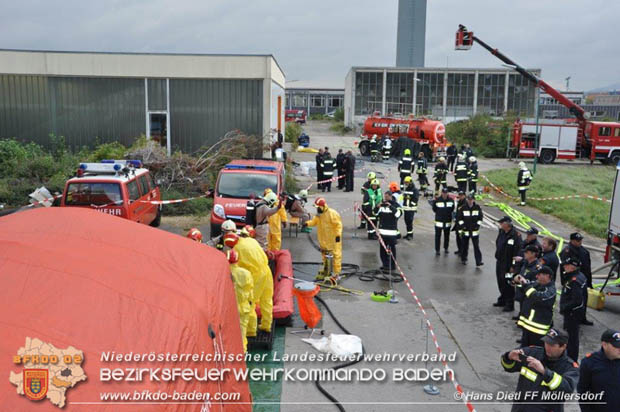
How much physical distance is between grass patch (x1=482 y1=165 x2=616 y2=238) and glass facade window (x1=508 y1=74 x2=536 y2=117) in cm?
3685

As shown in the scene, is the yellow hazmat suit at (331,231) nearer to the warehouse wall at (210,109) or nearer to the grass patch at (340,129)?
the warehouse wall at (210,109)

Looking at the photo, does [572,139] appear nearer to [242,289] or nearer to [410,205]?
[410,205]

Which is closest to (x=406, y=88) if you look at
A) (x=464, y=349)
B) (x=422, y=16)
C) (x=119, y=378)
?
(x=464, y=349)

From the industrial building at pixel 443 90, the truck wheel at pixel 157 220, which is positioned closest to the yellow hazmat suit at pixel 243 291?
the truck wheel at pixel 157 220

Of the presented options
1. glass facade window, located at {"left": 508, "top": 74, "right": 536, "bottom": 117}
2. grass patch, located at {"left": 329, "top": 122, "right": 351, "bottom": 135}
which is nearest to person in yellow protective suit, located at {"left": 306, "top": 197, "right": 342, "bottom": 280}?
grass patch, located at {"left": 329, "top": 122, "right": 351, "bottom": 135}

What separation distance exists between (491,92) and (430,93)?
732 centimetres

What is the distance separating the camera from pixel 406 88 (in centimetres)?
6769

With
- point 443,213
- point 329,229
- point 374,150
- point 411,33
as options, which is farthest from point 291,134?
point 411,33

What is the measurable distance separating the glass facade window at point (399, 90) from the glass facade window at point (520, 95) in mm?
11854

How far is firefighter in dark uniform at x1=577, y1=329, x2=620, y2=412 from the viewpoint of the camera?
4.70 m

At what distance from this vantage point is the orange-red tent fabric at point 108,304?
11.9 ft

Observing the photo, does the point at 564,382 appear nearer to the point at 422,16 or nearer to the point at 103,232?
the point at 103,232

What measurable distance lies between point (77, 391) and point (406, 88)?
6742 cm

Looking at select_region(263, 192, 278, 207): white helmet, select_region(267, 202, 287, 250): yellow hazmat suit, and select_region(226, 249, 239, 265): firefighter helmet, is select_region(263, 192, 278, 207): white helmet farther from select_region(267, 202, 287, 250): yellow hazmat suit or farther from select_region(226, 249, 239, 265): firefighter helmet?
select_region(226, 249, 239, 265): firefighter helmet
